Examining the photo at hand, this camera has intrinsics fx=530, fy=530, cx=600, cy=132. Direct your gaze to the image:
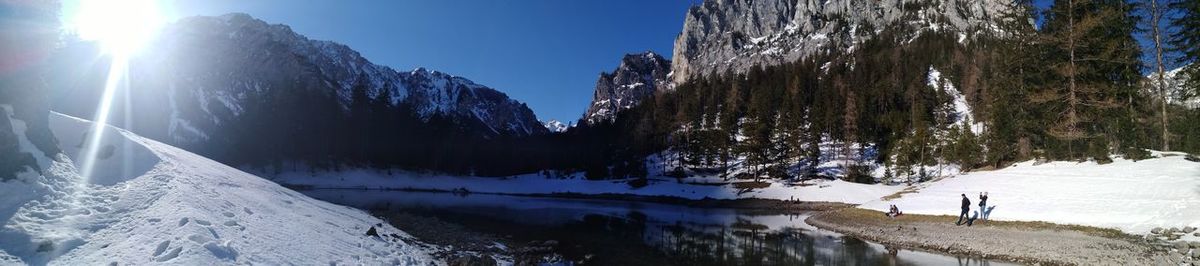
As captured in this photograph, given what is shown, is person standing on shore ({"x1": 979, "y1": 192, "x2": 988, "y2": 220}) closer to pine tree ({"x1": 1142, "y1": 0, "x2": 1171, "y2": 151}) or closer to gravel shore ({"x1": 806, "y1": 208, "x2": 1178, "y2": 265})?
gravel shore ({"x1": 806, "y1": 208, "x2": 1178, "y2": 265})

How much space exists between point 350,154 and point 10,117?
347 feet

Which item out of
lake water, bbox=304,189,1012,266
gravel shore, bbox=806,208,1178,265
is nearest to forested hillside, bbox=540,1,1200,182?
gravel shore, bbox=806,208,1178,265

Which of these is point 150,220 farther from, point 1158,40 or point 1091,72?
point 1091,72

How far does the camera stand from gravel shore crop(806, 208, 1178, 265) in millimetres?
18672

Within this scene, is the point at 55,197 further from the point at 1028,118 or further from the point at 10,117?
the point at 1028,118

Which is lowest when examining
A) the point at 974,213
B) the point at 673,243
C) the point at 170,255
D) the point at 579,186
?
the point at 673,243

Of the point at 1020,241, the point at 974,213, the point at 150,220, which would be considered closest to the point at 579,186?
the point at 974,213

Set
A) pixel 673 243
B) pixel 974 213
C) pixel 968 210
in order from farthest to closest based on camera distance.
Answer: pixel 974 213
pixel 968 210
pixel 673 243

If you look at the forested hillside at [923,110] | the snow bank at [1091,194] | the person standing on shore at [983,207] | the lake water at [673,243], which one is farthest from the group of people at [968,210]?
the forested hillside at [923,110]

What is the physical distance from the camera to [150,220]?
10.1 m

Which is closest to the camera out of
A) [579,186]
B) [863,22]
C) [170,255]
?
[170,255]

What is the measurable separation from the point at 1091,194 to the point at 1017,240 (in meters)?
7.70

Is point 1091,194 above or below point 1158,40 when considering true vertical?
below

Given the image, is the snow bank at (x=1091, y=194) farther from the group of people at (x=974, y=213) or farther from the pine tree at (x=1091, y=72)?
the pine tree at (x=1091, y=72)
